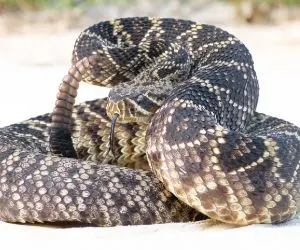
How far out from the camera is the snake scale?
5.86 metres

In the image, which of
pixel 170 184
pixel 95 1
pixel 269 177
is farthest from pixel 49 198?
pixel 95 1

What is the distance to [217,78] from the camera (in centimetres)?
708

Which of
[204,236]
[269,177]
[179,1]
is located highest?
[269,177]

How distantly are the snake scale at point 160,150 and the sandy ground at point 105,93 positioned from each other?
0.19 meters

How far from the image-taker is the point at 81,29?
21375 mm

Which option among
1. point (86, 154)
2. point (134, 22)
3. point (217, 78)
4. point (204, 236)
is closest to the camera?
point (204, 236)

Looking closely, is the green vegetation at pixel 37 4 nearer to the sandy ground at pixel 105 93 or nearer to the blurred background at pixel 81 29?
the blurred background at pixel 81 29

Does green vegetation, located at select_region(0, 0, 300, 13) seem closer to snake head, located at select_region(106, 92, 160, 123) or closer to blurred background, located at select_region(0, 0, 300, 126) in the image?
blurred background, located at select_region(0, 0, 300, 126)

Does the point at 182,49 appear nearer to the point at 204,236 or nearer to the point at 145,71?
the point at 145,71

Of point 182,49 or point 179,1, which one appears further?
point 179,1

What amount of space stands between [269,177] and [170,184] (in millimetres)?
736

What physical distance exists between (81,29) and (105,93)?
884cm

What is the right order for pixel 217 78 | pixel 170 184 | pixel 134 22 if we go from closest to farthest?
pixel 170 184
pixel 217 78
pixel 134 22

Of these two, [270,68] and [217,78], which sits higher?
[217,78]
